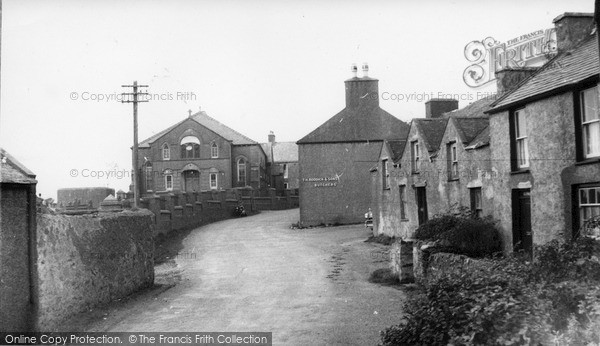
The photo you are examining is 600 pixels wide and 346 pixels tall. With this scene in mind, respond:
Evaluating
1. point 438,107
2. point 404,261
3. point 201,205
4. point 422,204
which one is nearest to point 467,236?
point 404,261

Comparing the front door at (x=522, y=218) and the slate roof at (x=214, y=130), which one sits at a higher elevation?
the slate roof at (x=214, y=130)

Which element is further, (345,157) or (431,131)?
(345,157)

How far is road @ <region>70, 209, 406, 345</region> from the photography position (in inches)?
421

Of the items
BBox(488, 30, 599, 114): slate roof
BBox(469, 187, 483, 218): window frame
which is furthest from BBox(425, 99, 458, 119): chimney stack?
BBox(488, 30, 599, 114): slate roof

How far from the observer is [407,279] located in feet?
51.5

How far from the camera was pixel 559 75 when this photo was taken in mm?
14047

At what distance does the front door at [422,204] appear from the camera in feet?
77.9

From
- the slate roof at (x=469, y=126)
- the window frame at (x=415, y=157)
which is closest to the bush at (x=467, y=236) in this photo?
the slate roof at (x=469, y=126)

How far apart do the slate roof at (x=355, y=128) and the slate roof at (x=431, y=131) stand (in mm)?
15331

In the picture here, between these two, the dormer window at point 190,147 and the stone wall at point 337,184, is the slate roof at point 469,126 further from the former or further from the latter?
the dormer window at point 190,147

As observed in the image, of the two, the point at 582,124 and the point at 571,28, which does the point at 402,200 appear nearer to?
the point at 571,28

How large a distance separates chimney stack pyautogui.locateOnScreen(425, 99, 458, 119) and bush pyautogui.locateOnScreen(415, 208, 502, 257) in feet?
47.2

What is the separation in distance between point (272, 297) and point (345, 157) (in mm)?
26619

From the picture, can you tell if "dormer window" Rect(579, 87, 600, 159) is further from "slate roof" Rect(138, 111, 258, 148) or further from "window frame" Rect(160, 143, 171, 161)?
"window frame" Rect(160, 143, 171, 161)
